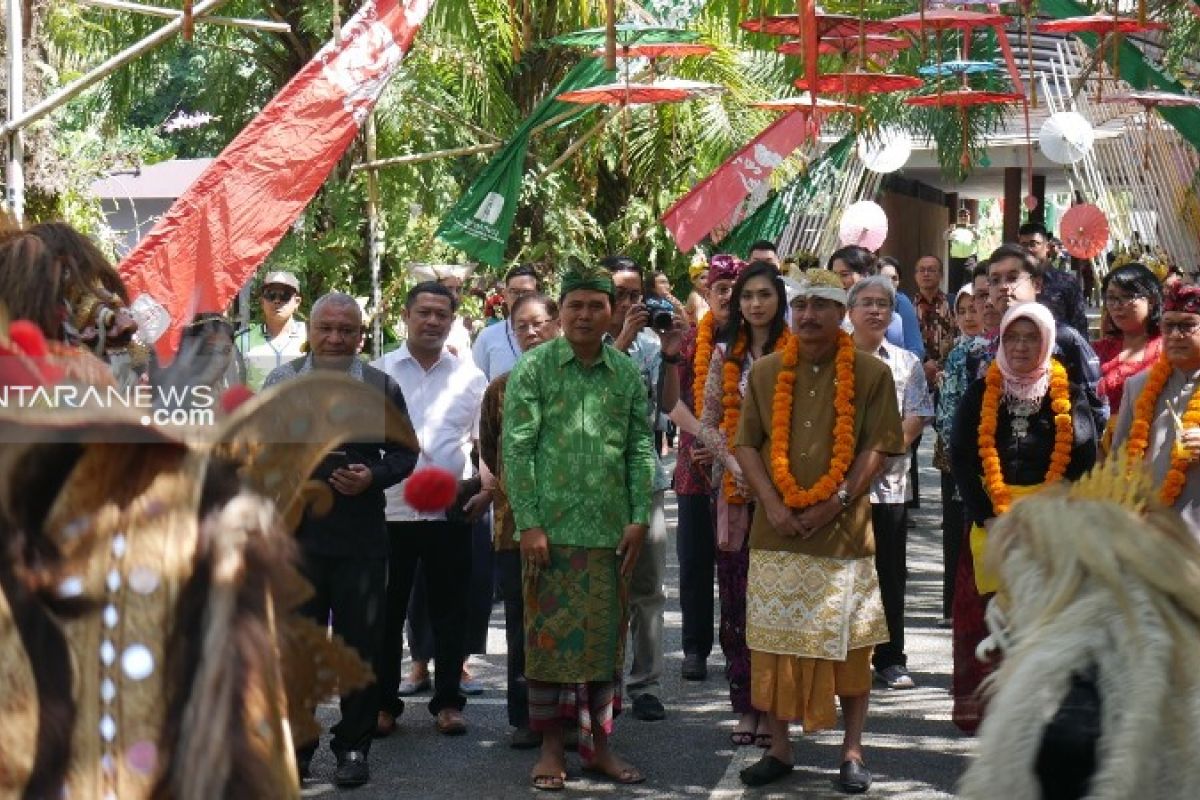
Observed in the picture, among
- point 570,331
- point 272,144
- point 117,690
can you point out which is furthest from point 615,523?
point 117,690

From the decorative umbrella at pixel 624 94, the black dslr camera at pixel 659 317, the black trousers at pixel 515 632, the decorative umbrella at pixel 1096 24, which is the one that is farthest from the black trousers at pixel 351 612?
the decorative umbrella at pixel 624 94

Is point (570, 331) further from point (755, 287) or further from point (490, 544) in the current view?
point (490, 544)

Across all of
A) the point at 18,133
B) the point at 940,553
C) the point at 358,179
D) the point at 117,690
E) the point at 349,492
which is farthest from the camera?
the point at 358,179

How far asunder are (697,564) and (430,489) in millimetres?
4902

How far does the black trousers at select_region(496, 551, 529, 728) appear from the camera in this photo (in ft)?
23.1

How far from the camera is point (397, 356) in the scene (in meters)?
7.55

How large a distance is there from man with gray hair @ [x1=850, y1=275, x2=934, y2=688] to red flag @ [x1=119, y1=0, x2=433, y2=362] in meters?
2.40

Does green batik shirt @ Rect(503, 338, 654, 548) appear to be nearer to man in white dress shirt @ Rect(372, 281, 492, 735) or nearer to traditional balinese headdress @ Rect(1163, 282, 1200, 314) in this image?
man in white dress shirt @ Rect(372, 281, 492, 735)

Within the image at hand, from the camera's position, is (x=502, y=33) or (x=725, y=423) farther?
(x=502, y=33)

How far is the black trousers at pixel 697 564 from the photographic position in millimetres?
8109

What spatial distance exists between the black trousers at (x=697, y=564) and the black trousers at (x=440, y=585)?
3.74 feet

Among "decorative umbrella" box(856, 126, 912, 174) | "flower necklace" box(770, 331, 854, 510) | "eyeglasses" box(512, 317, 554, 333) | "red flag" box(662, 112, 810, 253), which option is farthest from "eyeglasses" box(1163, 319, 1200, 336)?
"decorative umbrella" box(856, 126, 912, 174)

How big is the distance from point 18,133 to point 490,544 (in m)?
3.25

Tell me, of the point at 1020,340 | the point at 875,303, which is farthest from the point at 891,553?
the point at 1020,340
